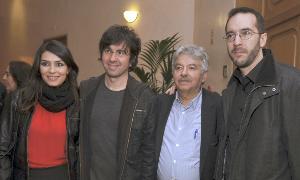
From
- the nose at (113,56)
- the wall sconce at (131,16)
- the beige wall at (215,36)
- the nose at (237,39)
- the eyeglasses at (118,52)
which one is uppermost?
the wall sconce at (131,16)

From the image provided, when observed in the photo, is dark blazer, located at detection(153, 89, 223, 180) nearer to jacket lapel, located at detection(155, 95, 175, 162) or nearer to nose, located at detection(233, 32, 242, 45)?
jacket lapel, located at detection(155, 95, 175, 162)

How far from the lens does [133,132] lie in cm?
250

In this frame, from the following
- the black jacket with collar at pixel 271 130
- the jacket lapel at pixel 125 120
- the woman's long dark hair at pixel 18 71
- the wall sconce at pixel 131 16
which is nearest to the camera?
the black jacket with collar at pixel 271 130

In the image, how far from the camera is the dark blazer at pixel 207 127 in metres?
2.50

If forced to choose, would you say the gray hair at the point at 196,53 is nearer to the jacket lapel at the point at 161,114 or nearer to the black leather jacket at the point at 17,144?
the jacket lapel at the point at 161,114

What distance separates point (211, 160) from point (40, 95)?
1223 millimetres

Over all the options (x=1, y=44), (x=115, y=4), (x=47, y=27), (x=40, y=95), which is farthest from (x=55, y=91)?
(x=1, y=44)

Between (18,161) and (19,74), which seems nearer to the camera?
(18,161)

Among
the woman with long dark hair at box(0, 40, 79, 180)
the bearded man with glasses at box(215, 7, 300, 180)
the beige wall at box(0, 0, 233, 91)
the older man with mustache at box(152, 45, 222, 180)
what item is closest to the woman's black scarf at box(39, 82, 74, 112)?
the woman with long dark hair at box(0, 40, 79, 180)

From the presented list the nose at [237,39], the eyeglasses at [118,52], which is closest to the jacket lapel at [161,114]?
the eyeglasses at [118,52]

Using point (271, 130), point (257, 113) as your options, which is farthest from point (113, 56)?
point (271, 130)

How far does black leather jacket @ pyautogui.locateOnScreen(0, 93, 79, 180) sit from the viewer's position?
2475mm

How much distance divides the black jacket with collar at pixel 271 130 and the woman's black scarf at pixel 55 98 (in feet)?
3.84

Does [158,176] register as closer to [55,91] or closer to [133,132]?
[133,132]
